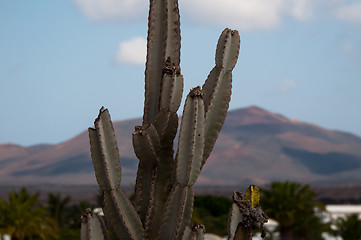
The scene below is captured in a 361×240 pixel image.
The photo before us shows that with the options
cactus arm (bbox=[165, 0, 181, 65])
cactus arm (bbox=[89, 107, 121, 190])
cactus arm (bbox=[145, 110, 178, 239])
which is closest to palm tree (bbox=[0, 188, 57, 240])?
cactus arm (bbox=[145, 110, 178, 239])

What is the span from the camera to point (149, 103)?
704cm

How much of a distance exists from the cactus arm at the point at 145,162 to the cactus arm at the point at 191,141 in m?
0.39

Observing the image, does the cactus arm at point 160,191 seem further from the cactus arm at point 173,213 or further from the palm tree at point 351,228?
the palm tree at point 351,228

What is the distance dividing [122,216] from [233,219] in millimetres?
1116

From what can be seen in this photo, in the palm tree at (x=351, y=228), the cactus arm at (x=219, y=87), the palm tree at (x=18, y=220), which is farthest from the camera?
the palm tree at (x=351, y=228)

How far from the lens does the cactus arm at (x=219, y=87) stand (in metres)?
6.91

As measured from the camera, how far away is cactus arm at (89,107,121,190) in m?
6.39

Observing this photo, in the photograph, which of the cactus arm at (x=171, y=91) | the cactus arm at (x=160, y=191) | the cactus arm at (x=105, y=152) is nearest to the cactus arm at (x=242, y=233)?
the cactus arm at (x=160, y=191)

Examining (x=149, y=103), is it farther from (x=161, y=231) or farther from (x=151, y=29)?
(x=161, y=231)

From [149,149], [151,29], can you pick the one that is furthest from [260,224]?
[151,29]

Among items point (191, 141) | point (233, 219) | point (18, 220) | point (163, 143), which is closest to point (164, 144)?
point (163, 143)

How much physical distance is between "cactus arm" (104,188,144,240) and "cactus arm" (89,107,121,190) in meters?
0.12

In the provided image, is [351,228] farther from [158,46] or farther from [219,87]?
[158,46]

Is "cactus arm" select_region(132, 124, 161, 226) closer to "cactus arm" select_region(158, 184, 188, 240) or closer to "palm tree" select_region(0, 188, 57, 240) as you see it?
"cactus arm" select_region(158, 184, 188, 240)
